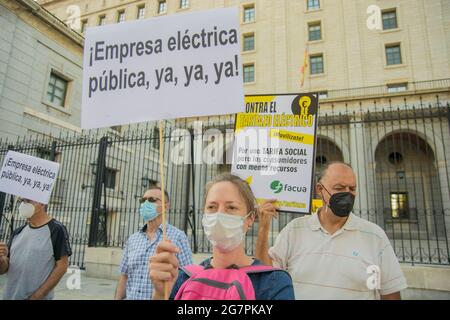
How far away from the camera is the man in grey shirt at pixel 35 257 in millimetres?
3127

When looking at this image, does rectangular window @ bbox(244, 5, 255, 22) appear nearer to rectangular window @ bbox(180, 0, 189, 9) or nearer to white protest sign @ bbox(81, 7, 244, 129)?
rectangular window @ bbox(180, 0, 189, 9)

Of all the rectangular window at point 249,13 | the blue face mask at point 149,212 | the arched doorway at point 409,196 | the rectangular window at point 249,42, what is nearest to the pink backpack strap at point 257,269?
the blue face mask at point 149,212

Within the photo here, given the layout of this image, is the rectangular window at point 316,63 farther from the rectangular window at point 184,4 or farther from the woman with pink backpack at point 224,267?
the woman with pink backpack at point 224,267

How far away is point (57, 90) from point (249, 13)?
69.3ft

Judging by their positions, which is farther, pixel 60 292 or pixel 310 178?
pixel 60 292

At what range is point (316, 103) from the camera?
10.5 ft

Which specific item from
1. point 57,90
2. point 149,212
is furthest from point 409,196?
point 57,90

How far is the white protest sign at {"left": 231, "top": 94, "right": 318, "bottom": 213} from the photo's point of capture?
119 inches

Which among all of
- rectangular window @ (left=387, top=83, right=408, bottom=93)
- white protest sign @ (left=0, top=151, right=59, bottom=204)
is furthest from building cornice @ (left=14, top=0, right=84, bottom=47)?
rectangular window @ (left=387, top=83, right=408, bottom=93)

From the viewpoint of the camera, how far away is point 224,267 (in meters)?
1.65
